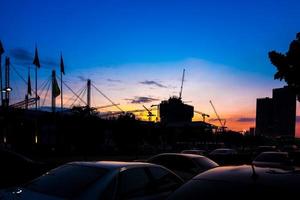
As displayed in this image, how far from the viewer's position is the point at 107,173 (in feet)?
22.8

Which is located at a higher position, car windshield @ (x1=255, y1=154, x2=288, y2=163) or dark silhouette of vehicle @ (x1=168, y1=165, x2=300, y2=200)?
dark silhouette of vehicle @ (x1=168, y1=165, x2=300, y2=200)

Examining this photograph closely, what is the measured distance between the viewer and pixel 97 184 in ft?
21.8

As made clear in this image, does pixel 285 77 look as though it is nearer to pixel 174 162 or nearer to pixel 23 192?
pixel 174 162


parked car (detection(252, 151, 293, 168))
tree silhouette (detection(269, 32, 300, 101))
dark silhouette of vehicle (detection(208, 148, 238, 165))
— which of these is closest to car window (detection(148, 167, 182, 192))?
parked car (detection(252, 151, 293, 168))

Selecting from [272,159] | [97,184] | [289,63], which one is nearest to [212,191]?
[97,184]

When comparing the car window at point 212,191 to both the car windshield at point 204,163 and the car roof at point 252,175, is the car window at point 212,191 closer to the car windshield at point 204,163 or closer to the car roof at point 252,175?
the car roof at point 252,175

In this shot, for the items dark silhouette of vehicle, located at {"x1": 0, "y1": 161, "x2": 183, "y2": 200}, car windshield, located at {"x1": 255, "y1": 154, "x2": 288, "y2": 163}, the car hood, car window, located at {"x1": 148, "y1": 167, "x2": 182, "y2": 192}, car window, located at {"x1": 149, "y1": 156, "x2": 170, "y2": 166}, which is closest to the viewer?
the car hood

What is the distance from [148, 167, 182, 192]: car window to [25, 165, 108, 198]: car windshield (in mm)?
1184

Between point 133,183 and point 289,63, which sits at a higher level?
point 289,63

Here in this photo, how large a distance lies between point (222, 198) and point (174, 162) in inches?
419

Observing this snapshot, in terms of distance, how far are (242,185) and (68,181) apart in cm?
323

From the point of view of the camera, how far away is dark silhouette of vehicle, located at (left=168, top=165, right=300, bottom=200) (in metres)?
4.25

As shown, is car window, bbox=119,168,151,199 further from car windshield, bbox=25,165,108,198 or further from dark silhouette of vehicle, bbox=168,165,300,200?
dark silhouette of vehicle, bbox=168,165,300,200

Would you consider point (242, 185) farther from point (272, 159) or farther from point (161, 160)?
point (272, 159)
